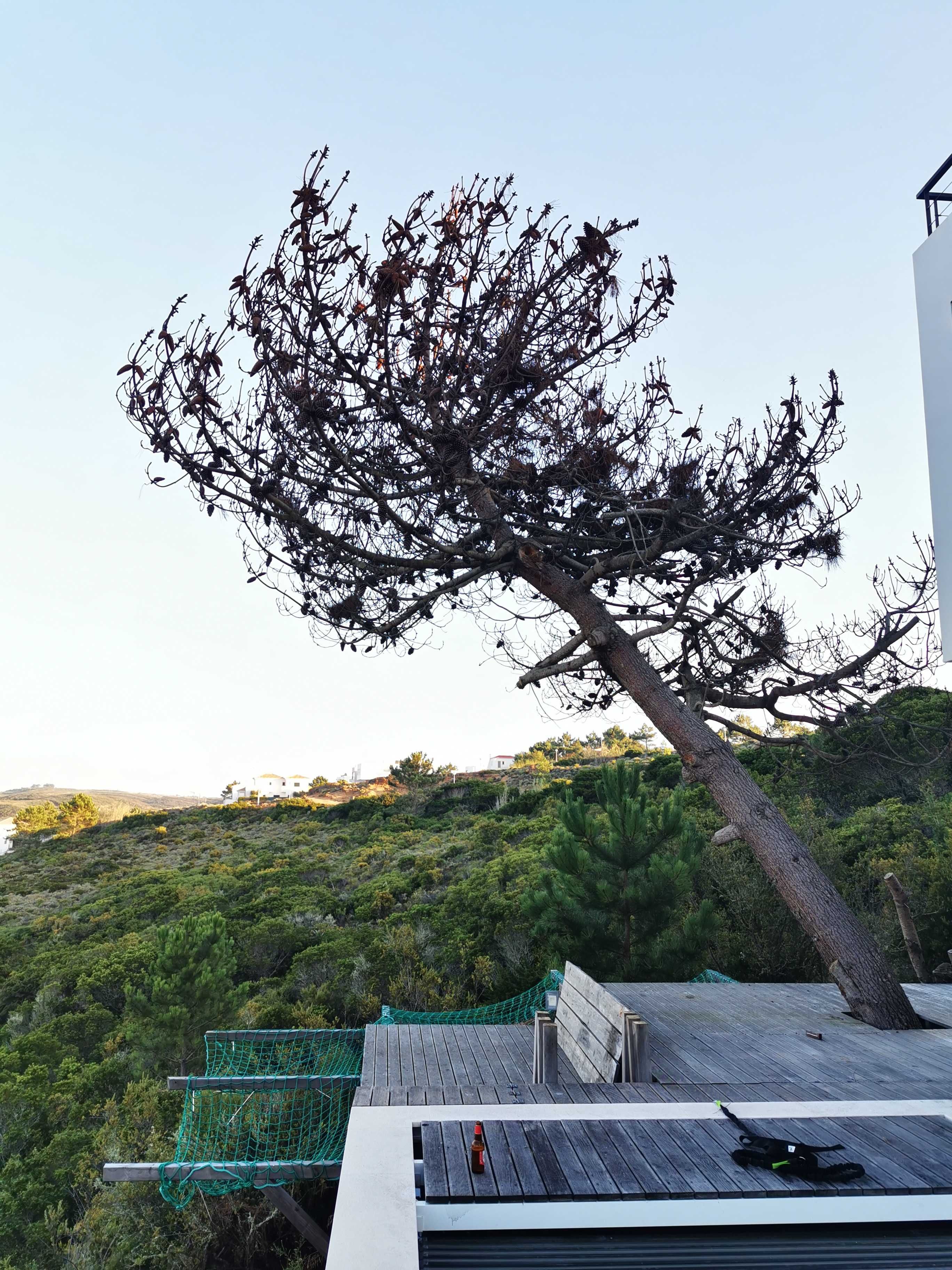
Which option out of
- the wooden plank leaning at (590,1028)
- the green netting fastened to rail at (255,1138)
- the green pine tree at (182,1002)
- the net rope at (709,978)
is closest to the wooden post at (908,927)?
the net rope at (709,978)

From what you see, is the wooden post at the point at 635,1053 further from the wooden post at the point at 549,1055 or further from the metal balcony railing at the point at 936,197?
the metal balcony railing at the point at 936,197

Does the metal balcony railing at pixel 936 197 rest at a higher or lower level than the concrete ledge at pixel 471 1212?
higher

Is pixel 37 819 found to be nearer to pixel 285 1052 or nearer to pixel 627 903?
pixel 285 1052

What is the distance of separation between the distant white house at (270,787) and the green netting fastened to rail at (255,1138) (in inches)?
1075

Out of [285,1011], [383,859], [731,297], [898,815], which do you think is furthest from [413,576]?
[383,859]

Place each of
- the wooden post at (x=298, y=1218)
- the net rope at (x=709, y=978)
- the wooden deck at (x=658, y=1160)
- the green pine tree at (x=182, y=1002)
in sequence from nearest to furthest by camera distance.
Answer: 1. the wooden deck at (x=658, y=1160)
2. the wooden post at (x=298, y=1218)
3. the net rope at (x=709, y=978)
4. the green pine tree at (x=182, y=1002)

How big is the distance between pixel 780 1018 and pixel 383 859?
14729 millimetres

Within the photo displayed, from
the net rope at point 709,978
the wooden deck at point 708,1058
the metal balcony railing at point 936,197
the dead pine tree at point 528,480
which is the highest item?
the metal balcony railing at point 936,197

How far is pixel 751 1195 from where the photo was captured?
2.70m

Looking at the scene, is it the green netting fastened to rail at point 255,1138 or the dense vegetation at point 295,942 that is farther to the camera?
the dense vegetation at point 295,942

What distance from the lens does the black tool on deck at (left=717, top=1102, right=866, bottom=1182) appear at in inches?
113

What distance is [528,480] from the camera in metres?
6.22

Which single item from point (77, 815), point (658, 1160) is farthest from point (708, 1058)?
point (77, 815)

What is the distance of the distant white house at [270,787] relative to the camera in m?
36.1
